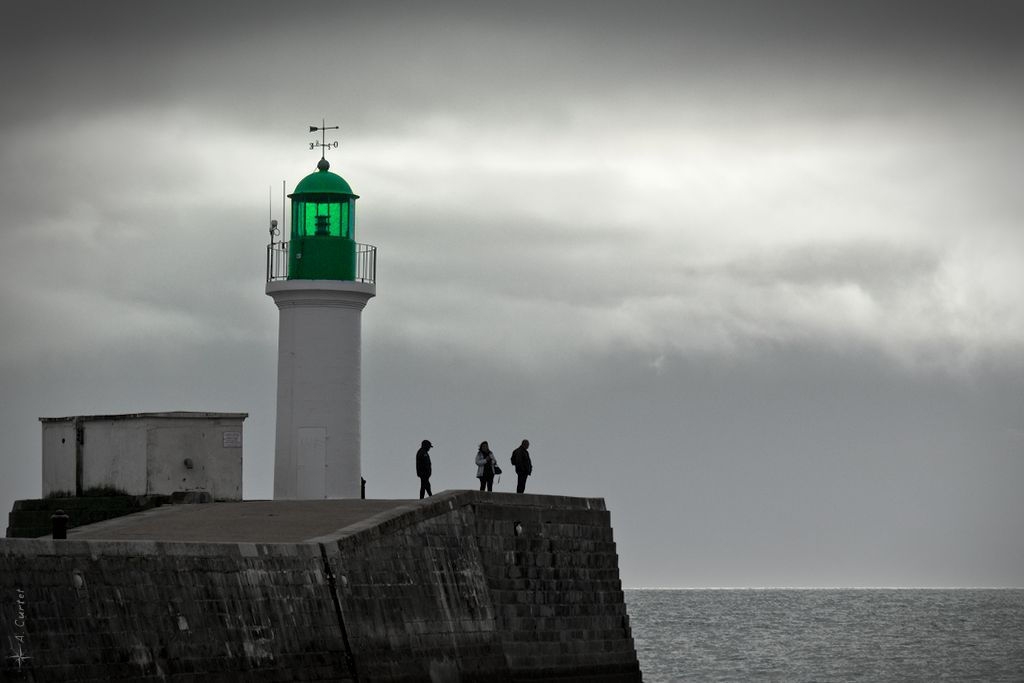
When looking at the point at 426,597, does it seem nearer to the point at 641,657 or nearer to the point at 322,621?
the point at 322,621

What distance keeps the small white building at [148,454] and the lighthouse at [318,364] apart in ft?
6.95

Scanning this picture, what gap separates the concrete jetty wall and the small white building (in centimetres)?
384

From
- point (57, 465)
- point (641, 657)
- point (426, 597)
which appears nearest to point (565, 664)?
point (426, 597)

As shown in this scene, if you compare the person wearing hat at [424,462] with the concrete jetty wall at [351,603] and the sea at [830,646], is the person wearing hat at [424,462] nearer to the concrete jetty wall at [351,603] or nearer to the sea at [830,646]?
the concrete jetty wall at [351,603]

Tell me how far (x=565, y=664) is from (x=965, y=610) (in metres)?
71.8

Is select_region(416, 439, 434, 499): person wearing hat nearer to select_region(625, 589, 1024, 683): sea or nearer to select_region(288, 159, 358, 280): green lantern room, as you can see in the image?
select_region(288, 159, 358, 280): green lantern room

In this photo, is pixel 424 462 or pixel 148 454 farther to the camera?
pixel 424 462

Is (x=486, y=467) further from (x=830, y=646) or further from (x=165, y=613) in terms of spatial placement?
(x=830, y=646)

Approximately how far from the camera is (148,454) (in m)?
27.2

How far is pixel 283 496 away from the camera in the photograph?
30.3 m

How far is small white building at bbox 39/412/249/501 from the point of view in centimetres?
2727

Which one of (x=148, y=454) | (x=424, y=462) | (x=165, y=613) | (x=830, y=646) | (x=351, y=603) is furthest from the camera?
(x=830, y=646)

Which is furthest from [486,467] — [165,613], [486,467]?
[165,613]

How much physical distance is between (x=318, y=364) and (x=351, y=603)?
7944mm
